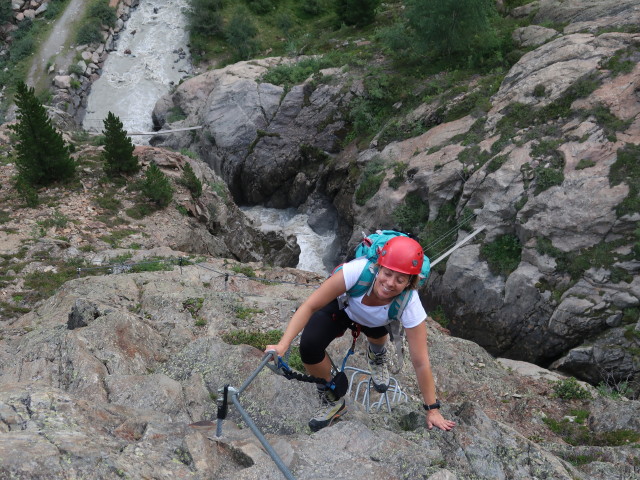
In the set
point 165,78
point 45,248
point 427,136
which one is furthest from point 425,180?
point 165,78

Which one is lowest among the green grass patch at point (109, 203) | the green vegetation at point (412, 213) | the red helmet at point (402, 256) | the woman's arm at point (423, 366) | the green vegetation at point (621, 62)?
the green vegetation at point (412, 213)

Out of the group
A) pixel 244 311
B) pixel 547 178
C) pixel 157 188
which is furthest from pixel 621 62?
pixel 157 188

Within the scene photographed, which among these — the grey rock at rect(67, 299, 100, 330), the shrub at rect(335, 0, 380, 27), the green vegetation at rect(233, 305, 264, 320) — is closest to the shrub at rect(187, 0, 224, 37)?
the shrub at rect(335, 0, 380, 27)

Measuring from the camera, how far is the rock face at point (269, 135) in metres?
24.8

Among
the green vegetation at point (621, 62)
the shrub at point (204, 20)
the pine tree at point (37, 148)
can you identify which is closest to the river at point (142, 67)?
the shrub at point (204, 20)

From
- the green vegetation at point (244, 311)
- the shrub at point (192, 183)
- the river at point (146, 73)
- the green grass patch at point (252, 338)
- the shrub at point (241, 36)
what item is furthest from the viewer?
the shrub at point (241, 36)

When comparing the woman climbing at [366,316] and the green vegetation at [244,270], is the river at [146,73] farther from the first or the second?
the woman climbing at [366,316]

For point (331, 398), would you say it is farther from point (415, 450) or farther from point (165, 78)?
point (165, 78)

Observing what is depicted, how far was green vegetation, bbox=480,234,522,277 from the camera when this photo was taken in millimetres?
14227

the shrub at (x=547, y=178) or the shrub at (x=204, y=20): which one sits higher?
the shrub at (x=204, y=20)

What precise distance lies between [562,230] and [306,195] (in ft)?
44.3

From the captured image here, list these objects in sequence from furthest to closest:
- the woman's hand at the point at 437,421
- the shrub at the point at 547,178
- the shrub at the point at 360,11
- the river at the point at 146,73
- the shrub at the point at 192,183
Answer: the shrub at the point at 360,11 < the river at the point at 146,73 < the shrub at the point at 192,183 < the shrub at the point at 547,178 < the woman's hand at the point at 437,421

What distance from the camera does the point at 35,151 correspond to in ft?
52.6

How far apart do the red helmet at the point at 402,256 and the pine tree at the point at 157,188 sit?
1423 cm
